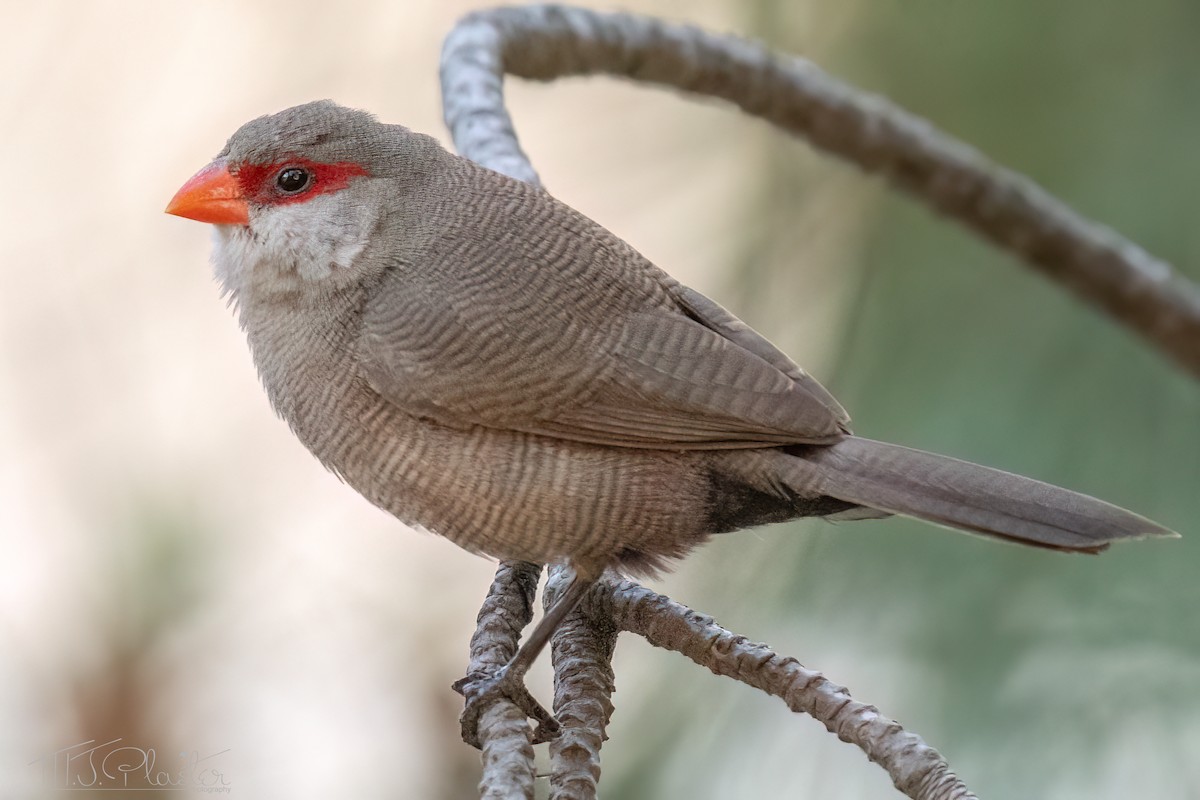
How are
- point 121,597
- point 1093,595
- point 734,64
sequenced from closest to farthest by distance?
point 1093,595
point 121,597
point 734,64

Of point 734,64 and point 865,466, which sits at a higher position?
point 734,64

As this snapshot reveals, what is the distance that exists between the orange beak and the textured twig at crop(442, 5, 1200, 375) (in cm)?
68

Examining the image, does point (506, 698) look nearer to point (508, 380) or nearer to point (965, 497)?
point (508, 380)

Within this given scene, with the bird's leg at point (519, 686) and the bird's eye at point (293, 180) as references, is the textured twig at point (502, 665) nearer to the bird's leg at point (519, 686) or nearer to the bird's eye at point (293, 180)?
the bird's leg at point (519, 686)

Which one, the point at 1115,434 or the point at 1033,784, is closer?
the point at 1033,784

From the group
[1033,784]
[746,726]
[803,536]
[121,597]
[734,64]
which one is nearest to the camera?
[1033,784]

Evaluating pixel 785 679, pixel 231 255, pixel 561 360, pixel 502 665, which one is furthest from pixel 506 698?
pixel 231 255

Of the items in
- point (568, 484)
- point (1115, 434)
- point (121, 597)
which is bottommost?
point (121, 597)

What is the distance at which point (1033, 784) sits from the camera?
1848 mm

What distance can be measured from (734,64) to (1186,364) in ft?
3.88

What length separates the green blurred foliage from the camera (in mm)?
1886

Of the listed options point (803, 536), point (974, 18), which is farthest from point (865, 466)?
point (974, 18)

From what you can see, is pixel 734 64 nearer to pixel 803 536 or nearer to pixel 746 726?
pixel 803 536

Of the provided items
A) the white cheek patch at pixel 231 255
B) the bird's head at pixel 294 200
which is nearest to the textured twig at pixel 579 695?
the bird's head at pixel 294 200
